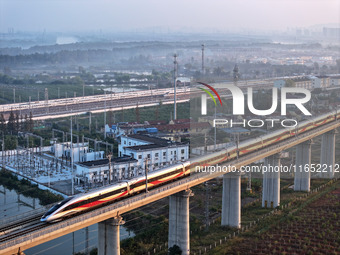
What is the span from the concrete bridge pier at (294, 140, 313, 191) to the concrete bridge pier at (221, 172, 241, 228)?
9.49 ft

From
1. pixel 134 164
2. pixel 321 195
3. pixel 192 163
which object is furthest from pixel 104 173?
pixel 321 195

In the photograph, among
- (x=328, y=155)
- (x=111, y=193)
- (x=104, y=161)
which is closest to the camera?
(x=111, y=193)

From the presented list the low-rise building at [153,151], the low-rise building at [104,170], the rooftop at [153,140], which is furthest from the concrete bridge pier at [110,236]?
the rooftop at [153,140]

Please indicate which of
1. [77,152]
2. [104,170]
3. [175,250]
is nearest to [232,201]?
[175,250]

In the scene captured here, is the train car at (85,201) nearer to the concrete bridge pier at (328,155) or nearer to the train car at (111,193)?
the train car at (111,193)

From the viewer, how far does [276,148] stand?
10180 mm

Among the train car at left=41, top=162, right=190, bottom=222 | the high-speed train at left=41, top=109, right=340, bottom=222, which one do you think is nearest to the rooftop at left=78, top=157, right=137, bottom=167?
the high-speed train at left=41, top=109, right=340, bottom=222

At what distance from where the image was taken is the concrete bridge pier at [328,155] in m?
12.9

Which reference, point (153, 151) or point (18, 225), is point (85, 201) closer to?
point (18, 225)

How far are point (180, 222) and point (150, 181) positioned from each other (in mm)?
738

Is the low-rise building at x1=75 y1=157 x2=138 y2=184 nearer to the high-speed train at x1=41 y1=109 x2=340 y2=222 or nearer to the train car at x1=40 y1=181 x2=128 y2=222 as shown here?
the high-speed train at x1=41 y1=109 x2=340 y2=222

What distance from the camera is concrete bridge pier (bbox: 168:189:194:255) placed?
7.70 meters

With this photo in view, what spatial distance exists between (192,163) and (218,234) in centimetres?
119

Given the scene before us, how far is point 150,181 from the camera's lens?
24.6ft
